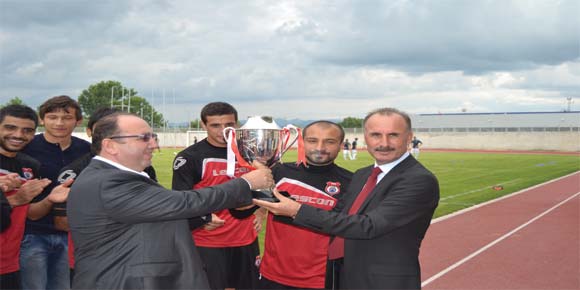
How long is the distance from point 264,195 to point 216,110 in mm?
1893

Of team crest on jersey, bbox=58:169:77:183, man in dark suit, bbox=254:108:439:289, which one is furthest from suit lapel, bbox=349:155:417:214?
team crest on jersey, bbox=58:169:77:183

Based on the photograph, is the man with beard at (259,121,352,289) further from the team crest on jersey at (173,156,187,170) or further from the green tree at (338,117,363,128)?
the green tree at (338,117,363,128)

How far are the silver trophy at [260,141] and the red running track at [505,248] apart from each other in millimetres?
4244

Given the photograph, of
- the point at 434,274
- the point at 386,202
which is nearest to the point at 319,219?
the point at 386,202

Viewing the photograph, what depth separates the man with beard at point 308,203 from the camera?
4.03 meters

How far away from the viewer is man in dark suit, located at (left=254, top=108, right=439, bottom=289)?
2.90m

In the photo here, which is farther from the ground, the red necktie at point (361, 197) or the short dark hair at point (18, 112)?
the short dark hair at point (18, 112)

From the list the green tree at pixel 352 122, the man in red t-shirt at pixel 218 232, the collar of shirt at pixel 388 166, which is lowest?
the man in red t-shirt at pixel 218 232

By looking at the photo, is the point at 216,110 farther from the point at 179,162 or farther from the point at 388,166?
the point at 388,166

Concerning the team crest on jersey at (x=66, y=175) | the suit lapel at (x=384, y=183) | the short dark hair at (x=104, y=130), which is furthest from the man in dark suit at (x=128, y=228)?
the team crest on jersey at (x=66, y=175)

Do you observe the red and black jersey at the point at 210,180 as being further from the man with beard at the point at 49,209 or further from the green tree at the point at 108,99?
the green tree at the point at 108,99

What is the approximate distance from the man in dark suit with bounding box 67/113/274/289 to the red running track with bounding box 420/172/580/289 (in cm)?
494

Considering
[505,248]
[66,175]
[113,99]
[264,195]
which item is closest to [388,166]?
[264,195]

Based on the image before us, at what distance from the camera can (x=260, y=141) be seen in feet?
10.5
